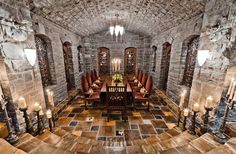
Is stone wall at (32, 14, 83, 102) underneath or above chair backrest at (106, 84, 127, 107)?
above

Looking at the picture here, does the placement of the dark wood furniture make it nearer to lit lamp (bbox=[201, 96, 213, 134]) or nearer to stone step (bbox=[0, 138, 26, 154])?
lit lamp (bbox=[201, 96, 213, 134])

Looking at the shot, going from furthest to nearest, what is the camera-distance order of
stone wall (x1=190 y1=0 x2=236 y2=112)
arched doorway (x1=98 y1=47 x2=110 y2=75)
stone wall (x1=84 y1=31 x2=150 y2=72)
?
arched doorway (x1=98 y1=47 x2=110 y2=75), stone wall (x1=84 y1=31 x2=150 y2=72), stone wall (x1=190 y1=0 x2=236 y2=112)

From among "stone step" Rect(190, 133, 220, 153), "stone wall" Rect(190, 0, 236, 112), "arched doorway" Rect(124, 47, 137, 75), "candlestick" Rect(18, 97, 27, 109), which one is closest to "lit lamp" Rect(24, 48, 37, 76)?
"candlestick" Rect(18, 97, 27, 109)

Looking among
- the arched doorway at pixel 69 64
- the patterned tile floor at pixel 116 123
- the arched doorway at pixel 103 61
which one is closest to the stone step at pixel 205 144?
the patterned tile floor at pixel 116 123

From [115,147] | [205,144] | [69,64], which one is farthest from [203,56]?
[69,64]

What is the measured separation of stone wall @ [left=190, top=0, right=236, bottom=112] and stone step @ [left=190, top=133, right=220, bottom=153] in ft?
2.04

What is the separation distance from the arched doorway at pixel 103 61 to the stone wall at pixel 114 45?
0.21m

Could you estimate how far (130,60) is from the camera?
24.2ft

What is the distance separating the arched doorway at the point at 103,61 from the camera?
7.20m

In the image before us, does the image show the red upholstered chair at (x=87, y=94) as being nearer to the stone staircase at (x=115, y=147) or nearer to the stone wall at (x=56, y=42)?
the stone wall at (x=56, y=42)

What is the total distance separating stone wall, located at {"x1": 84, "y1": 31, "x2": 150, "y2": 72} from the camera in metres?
6.94

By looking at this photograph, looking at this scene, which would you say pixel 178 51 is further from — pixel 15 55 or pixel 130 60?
pixel 15 55

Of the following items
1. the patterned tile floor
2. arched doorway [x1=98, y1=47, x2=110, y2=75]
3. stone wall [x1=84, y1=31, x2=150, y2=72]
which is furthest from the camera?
arched doorway [x1=98, y1=47, x2=110, y2=75]

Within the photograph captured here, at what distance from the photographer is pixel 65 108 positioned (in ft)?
12.9
